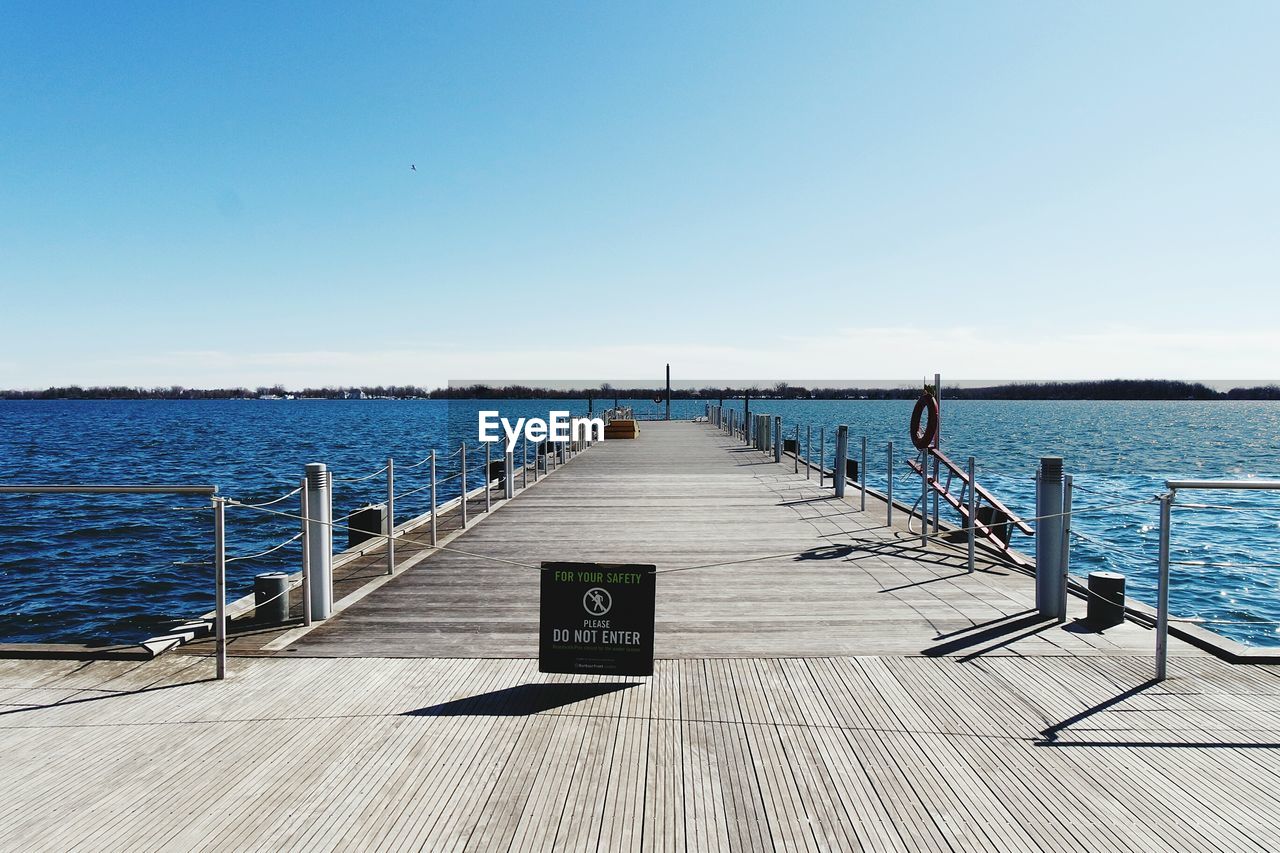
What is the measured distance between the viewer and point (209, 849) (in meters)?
3.28

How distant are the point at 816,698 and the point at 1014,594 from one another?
3484mm

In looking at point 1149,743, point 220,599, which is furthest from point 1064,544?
point 220,599

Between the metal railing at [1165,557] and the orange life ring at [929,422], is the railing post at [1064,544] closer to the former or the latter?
the metal railing at [1165,557]

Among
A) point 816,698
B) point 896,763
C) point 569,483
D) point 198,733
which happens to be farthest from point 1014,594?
point 569,483

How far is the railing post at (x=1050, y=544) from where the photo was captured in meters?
6.38

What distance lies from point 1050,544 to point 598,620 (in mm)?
3872

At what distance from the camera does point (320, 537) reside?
6.33 metres

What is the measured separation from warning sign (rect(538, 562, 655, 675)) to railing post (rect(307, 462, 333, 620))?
2.25m

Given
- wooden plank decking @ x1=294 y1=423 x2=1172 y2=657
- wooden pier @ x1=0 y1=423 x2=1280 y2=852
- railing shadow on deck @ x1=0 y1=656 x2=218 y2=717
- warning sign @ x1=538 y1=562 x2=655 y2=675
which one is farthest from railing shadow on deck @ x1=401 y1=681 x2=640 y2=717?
railing shadow on deck @ x1=0 y1=656 x2=218 y2=717

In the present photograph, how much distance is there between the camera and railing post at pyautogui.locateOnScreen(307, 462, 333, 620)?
629cm

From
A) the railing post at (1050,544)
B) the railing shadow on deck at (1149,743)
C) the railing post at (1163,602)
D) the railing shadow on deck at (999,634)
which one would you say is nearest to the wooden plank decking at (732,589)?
the railing shadow on deck at (999,634)

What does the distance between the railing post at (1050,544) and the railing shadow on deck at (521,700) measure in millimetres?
3688

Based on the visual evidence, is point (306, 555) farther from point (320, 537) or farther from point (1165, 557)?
point (1165, 557)

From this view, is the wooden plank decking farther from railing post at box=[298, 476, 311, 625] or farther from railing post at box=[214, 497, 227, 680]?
railing post at box=[214, 497, 227, 680]
